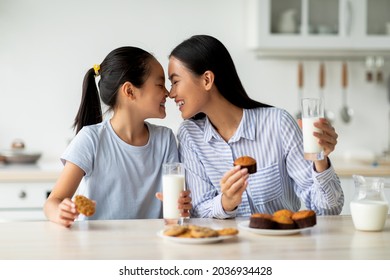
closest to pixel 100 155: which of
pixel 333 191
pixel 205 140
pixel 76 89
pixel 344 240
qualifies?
pixel 205 140

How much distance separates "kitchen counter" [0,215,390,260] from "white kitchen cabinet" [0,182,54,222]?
152 centimetres

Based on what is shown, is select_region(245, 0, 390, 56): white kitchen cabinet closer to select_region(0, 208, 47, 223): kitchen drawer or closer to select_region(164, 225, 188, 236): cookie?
select_region(0, 208, 47, 223): kitchen drawer

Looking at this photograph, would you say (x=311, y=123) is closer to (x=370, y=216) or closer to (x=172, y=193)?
(x=370, y=216)

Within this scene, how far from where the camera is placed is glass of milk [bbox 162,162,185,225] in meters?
1.79

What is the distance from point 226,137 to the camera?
2.25 metres

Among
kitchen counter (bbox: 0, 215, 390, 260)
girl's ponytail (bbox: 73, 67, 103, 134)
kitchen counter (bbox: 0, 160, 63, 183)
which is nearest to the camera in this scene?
kitchen counter (bbox: 0, 215, 390, 260)

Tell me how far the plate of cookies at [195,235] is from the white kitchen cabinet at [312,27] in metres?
2.19

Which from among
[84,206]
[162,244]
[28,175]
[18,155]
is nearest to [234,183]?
[162,244]

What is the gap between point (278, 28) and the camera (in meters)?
3.63

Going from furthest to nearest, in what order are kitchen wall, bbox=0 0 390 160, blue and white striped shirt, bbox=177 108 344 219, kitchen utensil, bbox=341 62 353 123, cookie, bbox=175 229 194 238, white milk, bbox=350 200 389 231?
kitchen utensil, bbox=341 62 353 123, kitchen wall, bbox=0 0 390 160, blue and white striped shirt, bbox=177 108 344 219, white milk, bbox=350 200 389 231, cookie, bbox=175 229 194 238

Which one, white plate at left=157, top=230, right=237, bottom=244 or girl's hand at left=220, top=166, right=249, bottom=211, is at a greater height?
girl's hand at left=220, top=166, right=249, bottom=211

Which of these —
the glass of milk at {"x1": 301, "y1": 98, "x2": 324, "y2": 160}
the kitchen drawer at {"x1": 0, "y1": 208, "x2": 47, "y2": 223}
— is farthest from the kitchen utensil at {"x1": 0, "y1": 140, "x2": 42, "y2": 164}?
the glass of milk at {"x1": 301, "y1": 98, "x2": 324, "y2": 160}

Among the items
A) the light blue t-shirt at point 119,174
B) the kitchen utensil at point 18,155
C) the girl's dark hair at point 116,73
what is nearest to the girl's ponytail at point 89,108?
the girl's dark hair at point 116,73

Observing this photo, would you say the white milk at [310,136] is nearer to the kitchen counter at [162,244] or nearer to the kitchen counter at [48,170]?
the kitchen counter at [162,244]
